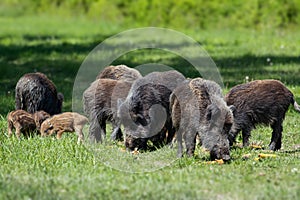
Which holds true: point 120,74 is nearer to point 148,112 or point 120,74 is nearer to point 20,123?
point 20,123

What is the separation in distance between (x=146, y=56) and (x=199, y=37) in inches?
166

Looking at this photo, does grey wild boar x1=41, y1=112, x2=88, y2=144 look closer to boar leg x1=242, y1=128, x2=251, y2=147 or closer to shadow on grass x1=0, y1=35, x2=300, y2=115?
shadow on grass x1=0, y1=35, x2=300, y2=115

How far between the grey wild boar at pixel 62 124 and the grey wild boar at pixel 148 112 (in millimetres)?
907

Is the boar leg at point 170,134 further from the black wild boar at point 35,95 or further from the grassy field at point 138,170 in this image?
the black wild boar at point 35,95

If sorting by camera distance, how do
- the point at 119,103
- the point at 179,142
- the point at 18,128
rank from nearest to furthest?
the point at 179,142, the point at 119,103, the point at 18,128

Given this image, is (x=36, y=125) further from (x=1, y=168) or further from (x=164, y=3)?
(x=164, y=3)

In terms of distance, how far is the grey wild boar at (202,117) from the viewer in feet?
27.7

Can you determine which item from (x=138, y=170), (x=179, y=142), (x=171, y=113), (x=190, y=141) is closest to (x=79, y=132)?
(x=171, y=113)

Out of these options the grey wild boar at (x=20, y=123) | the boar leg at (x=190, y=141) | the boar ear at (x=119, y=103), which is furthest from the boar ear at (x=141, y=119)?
the grey wild boar at (x=20, y=123)

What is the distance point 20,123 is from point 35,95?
1.08m

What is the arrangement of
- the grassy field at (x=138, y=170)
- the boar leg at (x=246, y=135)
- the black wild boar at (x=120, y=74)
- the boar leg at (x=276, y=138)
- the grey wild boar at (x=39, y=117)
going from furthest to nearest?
1. the black wild boar at (x=120, y=74)
2. the grey wild boar at (x=39, y=117)
3. the boar leg at (x=246, y=135)
4. the boar leg at (x=276, y=138)
5. the grassy field at (x=138, y=170)

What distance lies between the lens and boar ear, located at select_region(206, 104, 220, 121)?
8.43m

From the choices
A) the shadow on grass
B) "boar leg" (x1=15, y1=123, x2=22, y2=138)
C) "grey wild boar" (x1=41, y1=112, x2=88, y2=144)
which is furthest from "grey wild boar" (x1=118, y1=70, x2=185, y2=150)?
the shadow on grass

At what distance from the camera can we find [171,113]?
29.8ft
